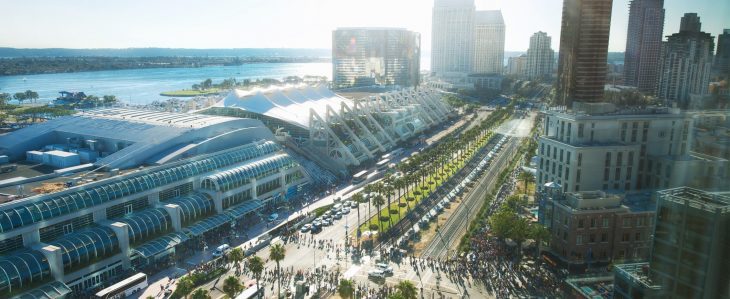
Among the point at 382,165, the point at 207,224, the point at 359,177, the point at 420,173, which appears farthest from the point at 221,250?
the point at 382,165

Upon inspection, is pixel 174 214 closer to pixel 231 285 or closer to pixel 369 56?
pixel 231 285

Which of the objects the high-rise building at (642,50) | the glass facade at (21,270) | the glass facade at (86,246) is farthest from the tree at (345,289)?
the high-rise building at (642,50)

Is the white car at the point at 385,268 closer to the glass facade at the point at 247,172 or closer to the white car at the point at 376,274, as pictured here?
the white car at the point at 376,274

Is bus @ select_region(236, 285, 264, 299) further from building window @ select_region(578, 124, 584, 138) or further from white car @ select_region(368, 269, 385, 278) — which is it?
building window @ select_region(578, 124, 584, 138)

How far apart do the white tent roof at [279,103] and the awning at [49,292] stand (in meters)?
50.8

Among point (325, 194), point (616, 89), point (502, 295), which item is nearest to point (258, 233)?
point (325, 194)

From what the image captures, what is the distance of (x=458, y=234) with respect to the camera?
52.1 m

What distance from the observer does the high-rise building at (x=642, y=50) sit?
102188mm

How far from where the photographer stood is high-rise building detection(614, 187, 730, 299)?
11.9 metres

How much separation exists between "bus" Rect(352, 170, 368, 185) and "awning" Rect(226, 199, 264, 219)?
56.9ft

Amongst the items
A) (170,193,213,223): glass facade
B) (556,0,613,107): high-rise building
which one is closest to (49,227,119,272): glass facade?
(170,193,213,223): glass facade

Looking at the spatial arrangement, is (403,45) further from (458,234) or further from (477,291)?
(477,291)

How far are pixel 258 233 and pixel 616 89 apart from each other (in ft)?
345

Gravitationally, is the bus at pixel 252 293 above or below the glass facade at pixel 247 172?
below
